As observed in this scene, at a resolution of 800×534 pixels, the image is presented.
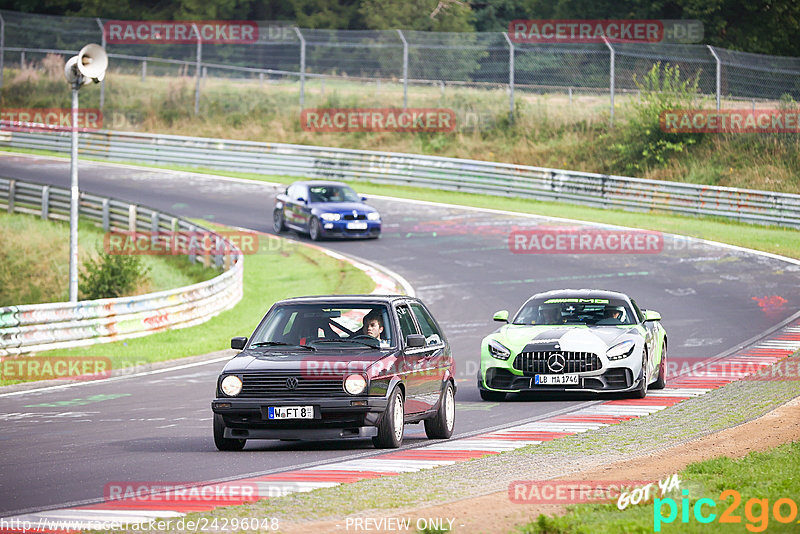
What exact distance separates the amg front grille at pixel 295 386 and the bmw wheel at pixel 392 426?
48 cm

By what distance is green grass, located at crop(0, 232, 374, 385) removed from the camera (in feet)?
67.9

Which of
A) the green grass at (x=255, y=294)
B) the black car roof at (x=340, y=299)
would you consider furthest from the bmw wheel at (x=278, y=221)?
the black car roof at (x=340, y=299)

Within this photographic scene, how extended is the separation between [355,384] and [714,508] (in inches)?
165

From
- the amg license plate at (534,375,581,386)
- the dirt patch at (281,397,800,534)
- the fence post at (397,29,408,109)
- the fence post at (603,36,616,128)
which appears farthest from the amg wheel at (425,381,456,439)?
the fence post at (397,29,408,109)

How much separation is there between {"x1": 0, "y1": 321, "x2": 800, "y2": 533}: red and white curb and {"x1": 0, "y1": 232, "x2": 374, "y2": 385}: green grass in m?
8.26

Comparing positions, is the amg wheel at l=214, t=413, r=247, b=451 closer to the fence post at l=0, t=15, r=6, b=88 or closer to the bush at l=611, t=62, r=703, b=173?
the bush at l=611, t=62, r=703, b=173

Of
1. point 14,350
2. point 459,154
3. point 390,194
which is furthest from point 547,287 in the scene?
point 459,154

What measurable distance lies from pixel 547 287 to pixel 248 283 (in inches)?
302

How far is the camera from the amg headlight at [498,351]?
→ 1546 cm

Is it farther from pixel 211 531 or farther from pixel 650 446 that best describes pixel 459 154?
pixel 211 531

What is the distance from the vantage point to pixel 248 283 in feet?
98.9

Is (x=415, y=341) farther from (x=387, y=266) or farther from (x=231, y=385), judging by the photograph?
(x=387, y=266)
